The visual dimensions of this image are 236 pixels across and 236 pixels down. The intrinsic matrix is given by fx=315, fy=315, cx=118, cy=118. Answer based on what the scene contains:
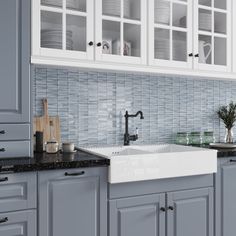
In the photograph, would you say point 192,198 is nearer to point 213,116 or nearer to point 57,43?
point 213,116

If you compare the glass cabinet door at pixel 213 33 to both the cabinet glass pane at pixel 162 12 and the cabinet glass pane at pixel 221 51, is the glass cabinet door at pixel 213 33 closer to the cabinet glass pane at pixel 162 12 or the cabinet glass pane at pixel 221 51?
the cabinet glass pane at pixel 221 51

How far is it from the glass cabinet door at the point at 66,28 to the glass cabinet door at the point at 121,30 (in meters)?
0.08

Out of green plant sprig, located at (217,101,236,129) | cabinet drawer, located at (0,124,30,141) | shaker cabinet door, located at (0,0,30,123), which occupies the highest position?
shaker cabinet door, located at (0,0,30,123)

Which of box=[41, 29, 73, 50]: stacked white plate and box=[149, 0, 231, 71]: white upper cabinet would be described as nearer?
box=[41, 29, 73, 50]: stacked white plate

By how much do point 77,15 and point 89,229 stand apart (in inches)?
53.9

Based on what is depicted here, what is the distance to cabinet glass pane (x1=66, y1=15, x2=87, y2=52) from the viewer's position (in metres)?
2.10

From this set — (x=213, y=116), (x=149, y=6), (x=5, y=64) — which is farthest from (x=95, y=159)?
(x=213, y=116)

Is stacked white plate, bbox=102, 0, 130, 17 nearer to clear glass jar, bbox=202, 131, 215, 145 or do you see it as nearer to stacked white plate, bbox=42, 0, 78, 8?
stacked white plate, bbox=42, 0, 78, 8

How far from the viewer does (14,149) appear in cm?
187

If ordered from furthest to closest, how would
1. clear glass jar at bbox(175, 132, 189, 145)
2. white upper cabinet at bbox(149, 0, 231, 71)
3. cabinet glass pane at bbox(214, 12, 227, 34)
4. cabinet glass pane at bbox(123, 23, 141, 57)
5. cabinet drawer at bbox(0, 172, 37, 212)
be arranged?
clear glass jar at bbox(175, 132, 189, 145) < cabinet glass pane at bbox(214, 12, 227, 34) < white upper cabinet at bbox(149, 0, 231, 71) < cabinet glass pane at bbox(123, 23, 141, 57) < cabinet drawer at bbox(0, 172, 37, 212)

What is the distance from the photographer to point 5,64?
1.81 meters

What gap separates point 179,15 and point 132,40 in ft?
1.61

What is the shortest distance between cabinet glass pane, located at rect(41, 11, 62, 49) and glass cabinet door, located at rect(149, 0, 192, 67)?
0.68m

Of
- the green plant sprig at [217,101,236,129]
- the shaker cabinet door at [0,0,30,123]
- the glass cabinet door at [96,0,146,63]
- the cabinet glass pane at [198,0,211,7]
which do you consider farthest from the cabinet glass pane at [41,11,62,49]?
the green plant sprig at [217,101,236,129]
